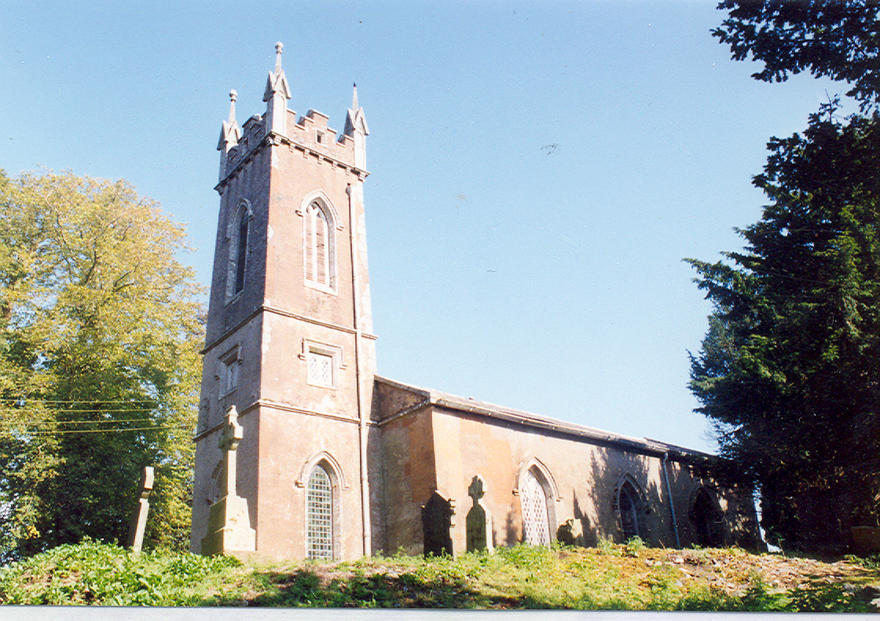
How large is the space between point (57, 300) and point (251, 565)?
1142 cm

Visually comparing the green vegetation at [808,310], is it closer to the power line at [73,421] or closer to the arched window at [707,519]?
the arched window at [707,519]

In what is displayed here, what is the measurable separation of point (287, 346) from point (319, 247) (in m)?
4.13

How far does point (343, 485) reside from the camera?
16.5 m

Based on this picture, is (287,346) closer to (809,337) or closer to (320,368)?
(320,368)

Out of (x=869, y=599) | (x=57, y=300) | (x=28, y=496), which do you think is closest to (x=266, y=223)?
(x=57, y=300)

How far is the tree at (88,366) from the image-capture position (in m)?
16.4

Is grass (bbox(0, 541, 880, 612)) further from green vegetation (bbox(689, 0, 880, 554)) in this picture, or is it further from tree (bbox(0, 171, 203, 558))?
tree (bbox(0, 171, 203, 558))

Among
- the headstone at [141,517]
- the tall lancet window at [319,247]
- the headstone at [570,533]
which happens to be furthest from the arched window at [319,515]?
the headstone at [570,533]

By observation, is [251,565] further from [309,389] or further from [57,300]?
[57,300]

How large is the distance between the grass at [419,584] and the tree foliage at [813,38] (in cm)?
772

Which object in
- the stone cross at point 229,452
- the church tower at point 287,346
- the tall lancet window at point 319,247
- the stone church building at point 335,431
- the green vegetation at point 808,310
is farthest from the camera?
the tall lancet window at point 319,247

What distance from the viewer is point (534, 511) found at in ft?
60.1

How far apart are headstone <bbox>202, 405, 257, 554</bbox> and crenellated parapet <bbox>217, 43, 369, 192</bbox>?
10.4m

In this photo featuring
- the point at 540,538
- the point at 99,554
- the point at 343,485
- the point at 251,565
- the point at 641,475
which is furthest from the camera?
the point at 641,475
